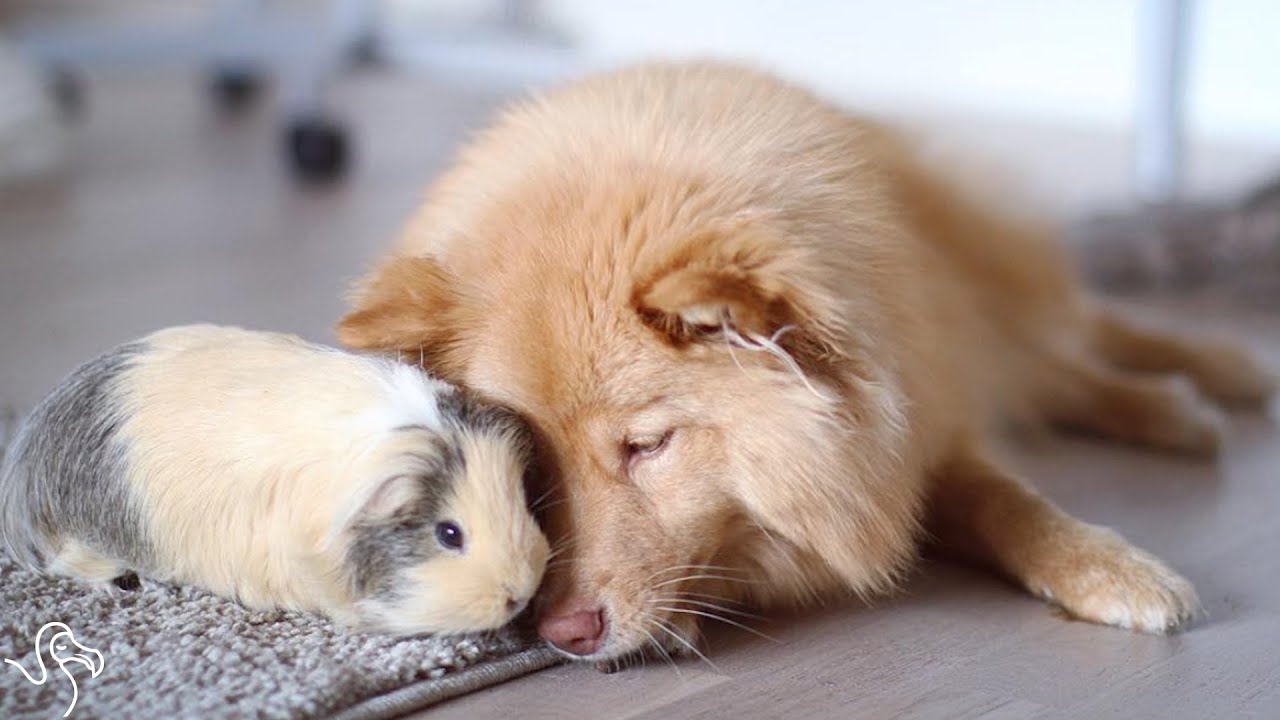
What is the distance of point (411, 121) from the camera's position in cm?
478

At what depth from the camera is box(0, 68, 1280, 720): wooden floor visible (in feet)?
4.04

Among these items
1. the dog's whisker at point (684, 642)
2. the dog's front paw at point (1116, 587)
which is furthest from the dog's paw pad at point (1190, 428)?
the dog's whisker at point (684, 642)

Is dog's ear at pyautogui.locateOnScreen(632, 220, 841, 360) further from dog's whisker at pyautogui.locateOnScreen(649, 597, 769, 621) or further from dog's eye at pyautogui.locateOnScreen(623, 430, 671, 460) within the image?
dog's whisker at pyautogui.locateOnScreen(649, 597, 769, 621)

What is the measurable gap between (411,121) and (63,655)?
Result: 3.75m

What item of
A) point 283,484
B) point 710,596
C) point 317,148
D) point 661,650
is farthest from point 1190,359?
point 317,148

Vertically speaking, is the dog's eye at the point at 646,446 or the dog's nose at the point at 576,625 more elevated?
the dog's eye at the point at 646,446

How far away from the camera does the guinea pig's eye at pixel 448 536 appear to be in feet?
3.96

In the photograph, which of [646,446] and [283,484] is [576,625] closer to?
[646,446]

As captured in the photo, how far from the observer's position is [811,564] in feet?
4.58

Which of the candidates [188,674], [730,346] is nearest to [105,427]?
[188,674]

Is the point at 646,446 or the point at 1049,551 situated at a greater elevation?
the point at 646,446

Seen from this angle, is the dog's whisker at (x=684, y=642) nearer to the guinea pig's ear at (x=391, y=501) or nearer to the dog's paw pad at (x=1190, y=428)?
the guinea pig's ear at (x=391, y=501)

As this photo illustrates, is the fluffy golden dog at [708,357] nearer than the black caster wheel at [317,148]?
Yes

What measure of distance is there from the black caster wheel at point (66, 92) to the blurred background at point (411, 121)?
11 mm
